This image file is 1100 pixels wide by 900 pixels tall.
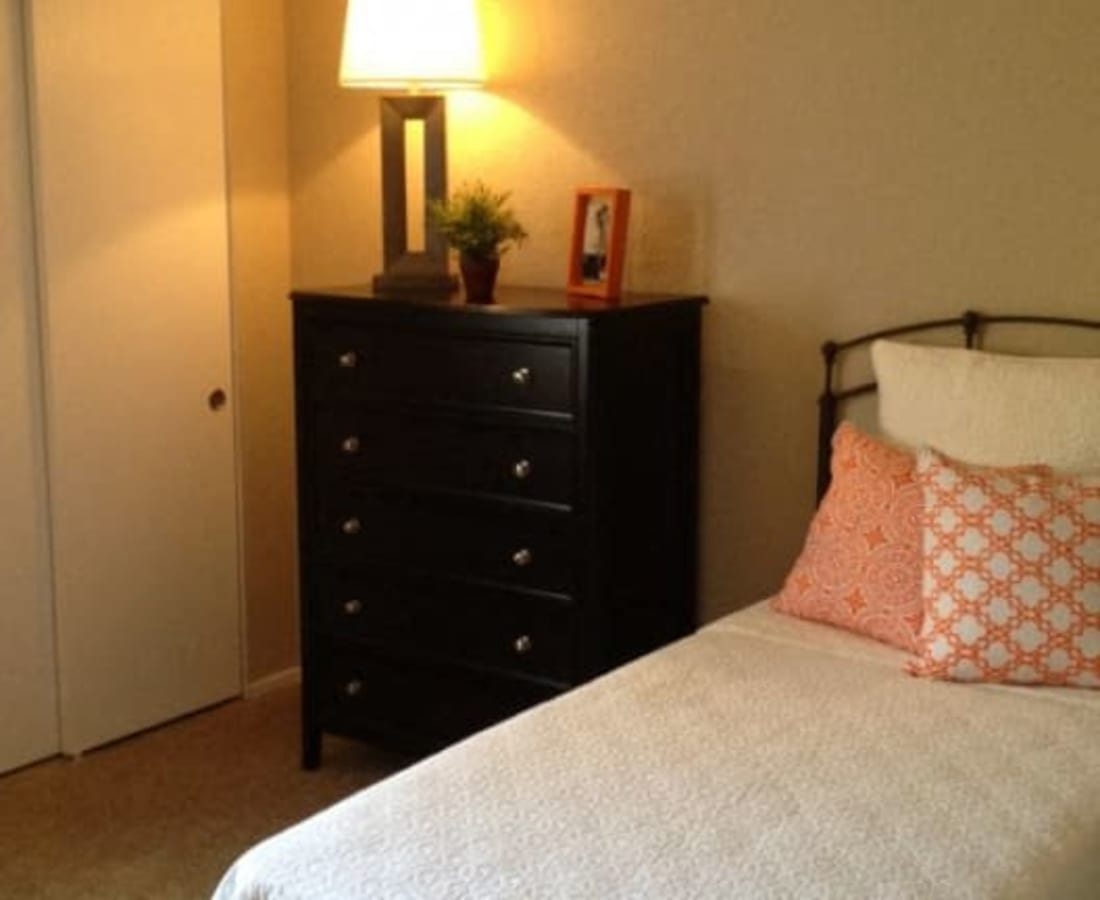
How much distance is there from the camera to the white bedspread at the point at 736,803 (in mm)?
1808

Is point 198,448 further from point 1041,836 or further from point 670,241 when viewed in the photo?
point 1041,836

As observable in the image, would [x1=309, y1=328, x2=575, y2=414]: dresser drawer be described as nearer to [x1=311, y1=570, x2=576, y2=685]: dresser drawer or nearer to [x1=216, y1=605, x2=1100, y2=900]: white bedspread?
[x1=311, y1=570, x2=576, y2=685]: dresser drawer

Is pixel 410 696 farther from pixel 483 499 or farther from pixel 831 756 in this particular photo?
pixel 831 756

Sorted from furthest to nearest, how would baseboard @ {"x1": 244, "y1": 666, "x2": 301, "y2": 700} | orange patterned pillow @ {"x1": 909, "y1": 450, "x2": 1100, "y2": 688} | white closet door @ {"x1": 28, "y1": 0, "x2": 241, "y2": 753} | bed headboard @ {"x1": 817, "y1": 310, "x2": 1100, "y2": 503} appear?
baseboard @ {"x1": 244, "y1": 666, "x2": 301, "y2": 700}, white closet door @ {"x1": 28, "y1": 0, "x2": 241, "y2": 753}, bed headboard @ {"x1": 817, "y1": 310, "x2": 1100, "y2": 503}, orange patterned pillow @ {"x1": 909, "y1": 450, "x2": 1100, "y2": 688}

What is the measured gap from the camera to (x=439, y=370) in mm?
3215

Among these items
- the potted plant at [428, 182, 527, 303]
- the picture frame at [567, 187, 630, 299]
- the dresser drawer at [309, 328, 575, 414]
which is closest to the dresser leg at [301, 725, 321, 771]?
the dresser drawer at [309, 328, 575, 414]

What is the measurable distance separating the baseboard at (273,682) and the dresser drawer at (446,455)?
3.08 ft

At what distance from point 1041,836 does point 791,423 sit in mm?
1475

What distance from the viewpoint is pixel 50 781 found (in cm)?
350

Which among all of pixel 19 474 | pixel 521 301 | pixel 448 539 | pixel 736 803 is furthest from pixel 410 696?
pixel 736 803

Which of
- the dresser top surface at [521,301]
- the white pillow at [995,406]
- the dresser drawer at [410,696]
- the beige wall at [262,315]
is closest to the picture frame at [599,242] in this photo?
the dresser top surface at [521,301]

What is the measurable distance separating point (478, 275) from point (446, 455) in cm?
42

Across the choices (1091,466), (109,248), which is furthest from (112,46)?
(1091,466)

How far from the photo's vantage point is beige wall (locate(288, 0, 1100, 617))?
2.94 meters
